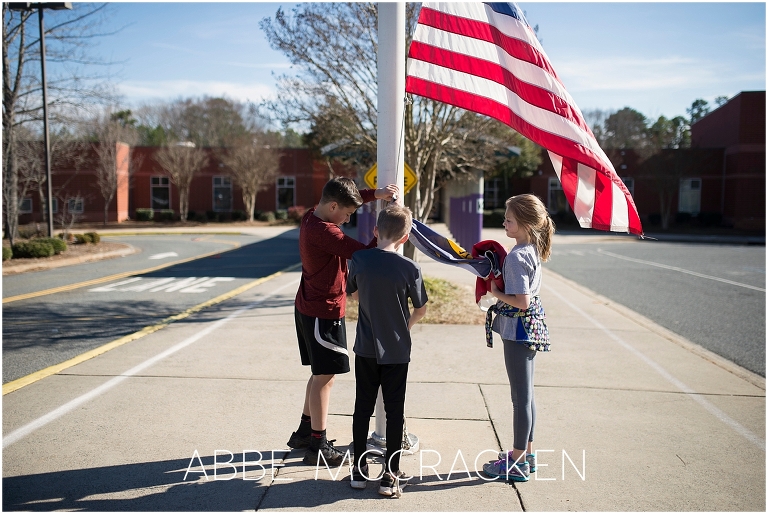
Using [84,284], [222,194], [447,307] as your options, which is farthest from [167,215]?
[447,307]

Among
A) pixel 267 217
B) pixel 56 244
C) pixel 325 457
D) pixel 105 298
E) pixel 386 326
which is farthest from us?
pixel 267 217

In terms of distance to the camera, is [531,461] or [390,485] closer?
[390,485]

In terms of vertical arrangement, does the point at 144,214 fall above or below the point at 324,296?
below

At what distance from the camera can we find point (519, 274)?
3549mm

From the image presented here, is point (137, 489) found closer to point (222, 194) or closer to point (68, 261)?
point (68, 261)

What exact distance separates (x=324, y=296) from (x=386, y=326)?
53 cm

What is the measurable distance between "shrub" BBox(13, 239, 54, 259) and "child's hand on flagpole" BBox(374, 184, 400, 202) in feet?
54.4

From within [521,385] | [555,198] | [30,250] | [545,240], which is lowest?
[30,250]

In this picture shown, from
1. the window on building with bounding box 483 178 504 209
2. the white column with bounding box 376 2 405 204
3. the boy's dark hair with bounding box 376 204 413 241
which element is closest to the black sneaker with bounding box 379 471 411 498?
the boy's dark hair with bounding box 376 204 413 241

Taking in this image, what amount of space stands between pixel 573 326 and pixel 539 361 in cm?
233

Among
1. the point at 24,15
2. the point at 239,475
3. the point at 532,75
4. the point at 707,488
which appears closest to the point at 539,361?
the point at 707,488

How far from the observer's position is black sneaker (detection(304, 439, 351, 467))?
12.7ft

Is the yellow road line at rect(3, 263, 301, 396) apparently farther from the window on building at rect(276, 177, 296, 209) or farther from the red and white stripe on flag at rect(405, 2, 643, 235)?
the window on building at rect(276, 177, 296, 209)

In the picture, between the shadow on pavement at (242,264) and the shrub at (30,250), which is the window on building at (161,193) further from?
the shrub at (30,250)
